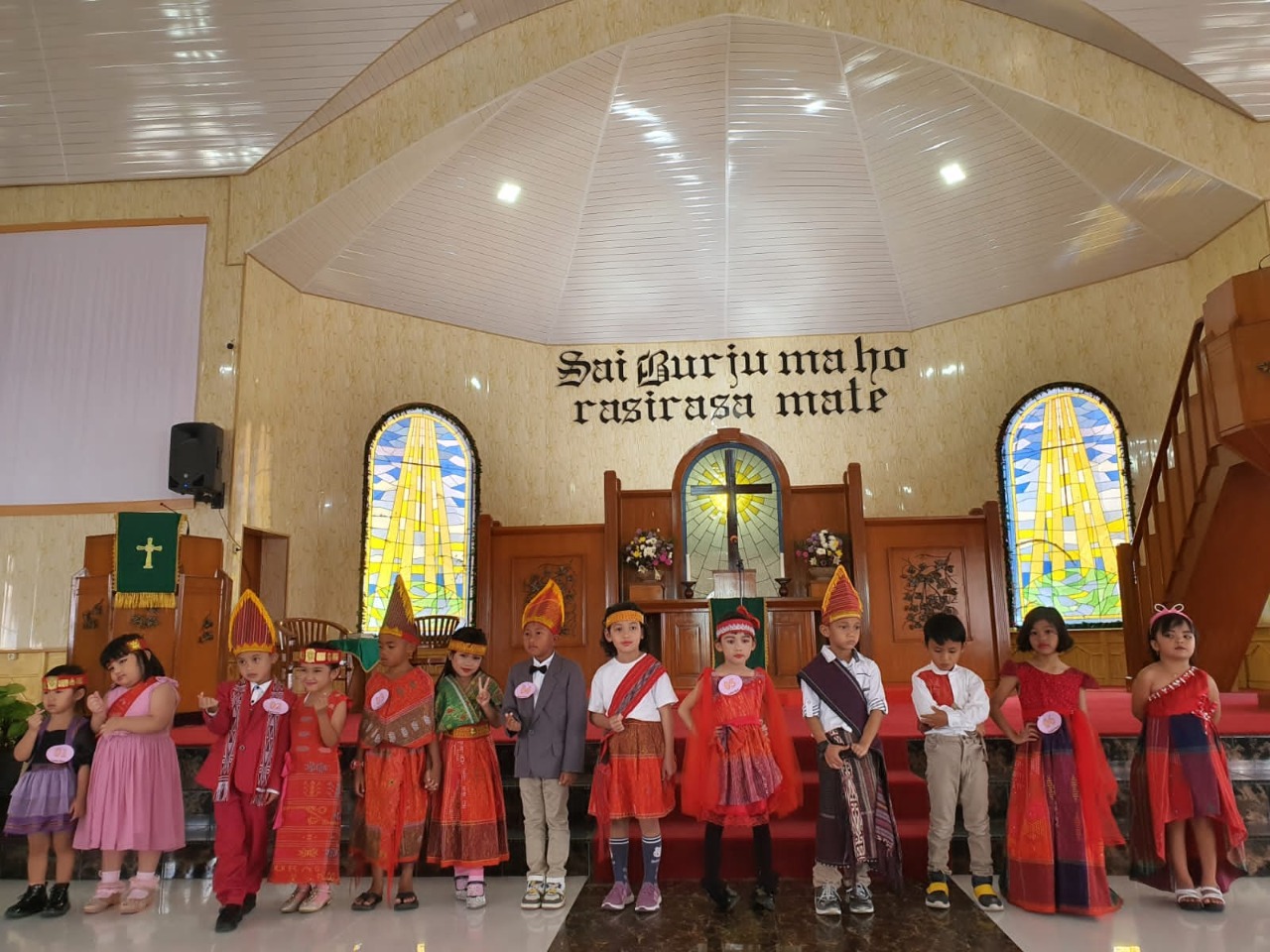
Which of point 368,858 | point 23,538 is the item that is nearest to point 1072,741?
point 368,858

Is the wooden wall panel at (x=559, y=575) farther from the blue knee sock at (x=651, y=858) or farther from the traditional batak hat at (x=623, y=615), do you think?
the blue knee sock at (x=651, y=858)

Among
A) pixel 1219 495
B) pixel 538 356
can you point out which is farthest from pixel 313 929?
pixel 538 356

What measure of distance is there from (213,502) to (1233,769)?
7.26 metres

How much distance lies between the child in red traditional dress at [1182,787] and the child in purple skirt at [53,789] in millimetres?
4976

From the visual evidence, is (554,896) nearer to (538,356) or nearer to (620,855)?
(620,855)

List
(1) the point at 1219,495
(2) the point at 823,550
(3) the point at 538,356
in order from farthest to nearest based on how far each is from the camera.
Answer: (3) the point at 538,356 → (2) the point at 823,550 → (1) the point at 1219,495

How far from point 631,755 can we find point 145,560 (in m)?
3.80

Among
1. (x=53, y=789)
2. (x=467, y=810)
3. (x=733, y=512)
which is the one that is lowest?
(x=467, y=810)

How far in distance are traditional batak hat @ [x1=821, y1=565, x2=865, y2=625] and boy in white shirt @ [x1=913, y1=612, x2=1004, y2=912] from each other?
36 cm

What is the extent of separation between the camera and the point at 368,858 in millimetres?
4250

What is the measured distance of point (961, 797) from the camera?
4.21 meters

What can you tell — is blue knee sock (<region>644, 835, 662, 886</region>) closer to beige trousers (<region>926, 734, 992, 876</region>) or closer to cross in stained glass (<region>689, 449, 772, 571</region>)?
beige trousers (<region>926, 734, 992, 876</region>)

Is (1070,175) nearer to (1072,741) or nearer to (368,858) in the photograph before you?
(1072,741)

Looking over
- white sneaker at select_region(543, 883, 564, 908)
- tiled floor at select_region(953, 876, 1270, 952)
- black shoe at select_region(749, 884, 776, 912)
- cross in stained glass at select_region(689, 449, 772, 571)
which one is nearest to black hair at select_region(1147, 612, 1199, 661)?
tiled floor at select_region(953, 876, 1270, 952)
